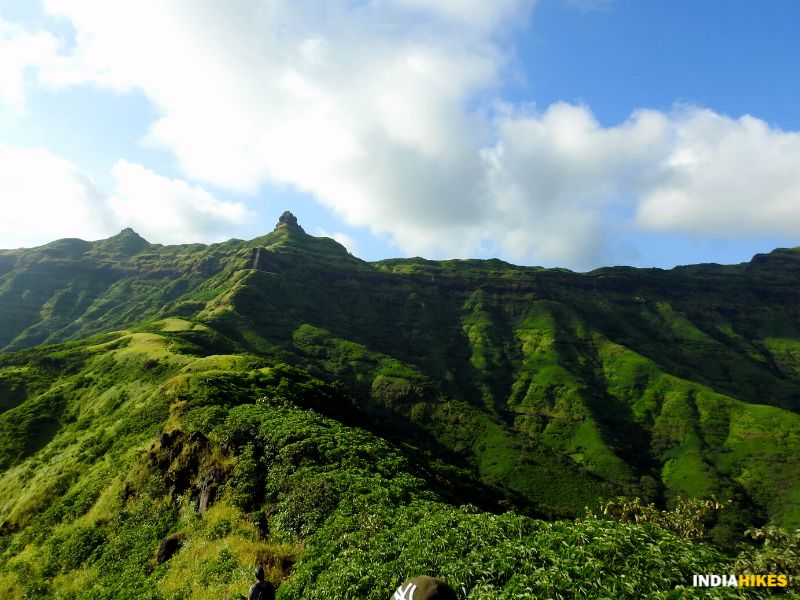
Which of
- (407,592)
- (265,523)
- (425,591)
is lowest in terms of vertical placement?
(265,523)

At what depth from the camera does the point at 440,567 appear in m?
18.3

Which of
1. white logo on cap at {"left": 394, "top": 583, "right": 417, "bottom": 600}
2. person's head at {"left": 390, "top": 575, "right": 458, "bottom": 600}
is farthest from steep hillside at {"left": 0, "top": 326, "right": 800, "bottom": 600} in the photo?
white logo on cap at {"left": 394, "top": 583, "right": 417, "bottom": 600}

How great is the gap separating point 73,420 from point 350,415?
160 ft

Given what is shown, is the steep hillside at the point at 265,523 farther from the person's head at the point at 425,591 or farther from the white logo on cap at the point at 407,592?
the white logo on cap at the point at 407,592

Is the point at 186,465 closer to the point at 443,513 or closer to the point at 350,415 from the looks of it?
the point at 443,513

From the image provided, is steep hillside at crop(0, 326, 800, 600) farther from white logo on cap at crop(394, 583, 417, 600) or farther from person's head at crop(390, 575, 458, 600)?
white logo on cap at crop(394, 583, 417, 600)

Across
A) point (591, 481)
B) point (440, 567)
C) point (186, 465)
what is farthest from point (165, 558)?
point (591, 481)

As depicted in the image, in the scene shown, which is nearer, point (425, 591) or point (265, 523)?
point (425, 591)

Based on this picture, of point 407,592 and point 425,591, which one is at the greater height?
point 425,591

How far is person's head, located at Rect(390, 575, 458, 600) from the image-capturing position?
45.3 ft

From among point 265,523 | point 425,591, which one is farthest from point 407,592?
point 265,523

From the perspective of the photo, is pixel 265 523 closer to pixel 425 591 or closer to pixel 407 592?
pixel 407 592

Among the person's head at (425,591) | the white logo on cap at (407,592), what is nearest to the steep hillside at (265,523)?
the person's head at (425,591)

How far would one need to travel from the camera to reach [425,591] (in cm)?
1394
